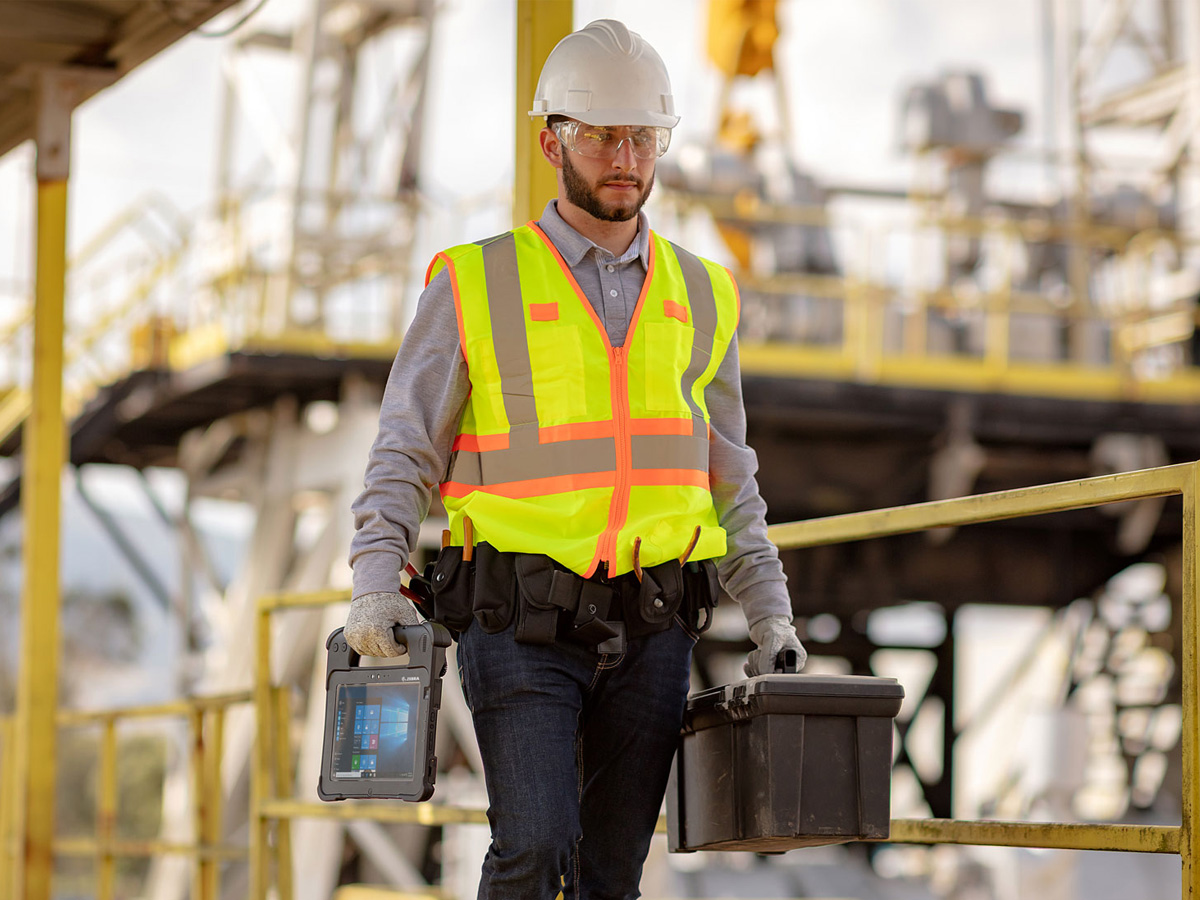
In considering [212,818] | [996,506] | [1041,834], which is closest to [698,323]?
[996,506]

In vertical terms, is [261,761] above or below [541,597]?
below

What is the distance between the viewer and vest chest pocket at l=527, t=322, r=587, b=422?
11.0ft

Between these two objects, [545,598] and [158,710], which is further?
[158,710]

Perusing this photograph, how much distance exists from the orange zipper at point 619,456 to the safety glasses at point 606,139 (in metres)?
0.38

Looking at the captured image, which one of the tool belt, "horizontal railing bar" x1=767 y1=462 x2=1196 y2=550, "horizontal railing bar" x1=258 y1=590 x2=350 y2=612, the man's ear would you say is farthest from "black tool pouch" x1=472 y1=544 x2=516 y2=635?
"horizontal railing bar" x1=258 y1=590 x2=350 y2=612

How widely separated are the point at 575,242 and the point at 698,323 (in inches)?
12.0

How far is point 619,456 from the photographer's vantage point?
3355 mm

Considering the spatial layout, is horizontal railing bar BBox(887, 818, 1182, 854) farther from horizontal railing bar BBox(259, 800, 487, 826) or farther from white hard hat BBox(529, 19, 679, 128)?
white hard hat BBox(529, 19, 679, 128)

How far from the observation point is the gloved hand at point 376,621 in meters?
3.25

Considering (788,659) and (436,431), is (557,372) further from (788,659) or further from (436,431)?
(788,659)

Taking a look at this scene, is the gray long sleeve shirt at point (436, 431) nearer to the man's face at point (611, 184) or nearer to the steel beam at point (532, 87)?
the man's face at point (611, 184)

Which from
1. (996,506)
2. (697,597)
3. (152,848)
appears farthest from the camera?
(152,848)

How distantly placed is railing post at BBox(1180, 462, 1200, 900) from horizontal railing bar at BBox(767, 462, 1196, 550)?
45 millimetres

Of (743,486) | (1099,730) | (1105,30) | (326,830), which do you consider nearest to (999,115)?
(1105,30)
